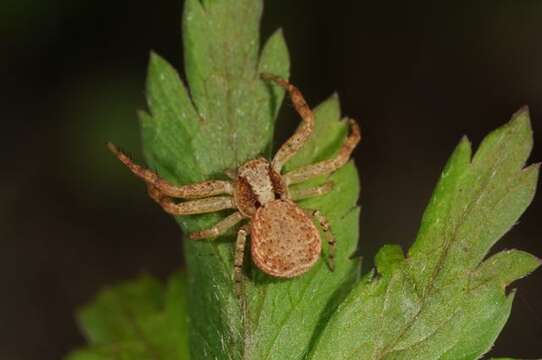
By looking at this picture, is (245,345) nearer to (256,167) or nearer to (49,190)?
(256,167)

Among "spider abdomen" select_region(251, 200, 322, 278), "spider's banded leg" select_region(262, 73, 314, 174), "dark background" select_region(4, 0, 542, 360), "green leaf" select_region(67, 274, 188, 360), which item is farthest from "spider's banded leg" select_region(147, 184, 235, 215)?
"dark background" select_region(4, 0, 542, 360)

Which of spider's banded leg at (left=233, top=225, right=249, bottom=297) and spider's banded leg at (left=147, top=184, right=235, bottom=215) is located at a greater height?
spider's banded leg at (left=147, top=184, right=235, bottom=215)

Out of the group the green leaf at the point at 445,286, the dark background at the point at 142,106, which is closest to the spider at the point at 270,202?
the green leaf at the point at 445,286

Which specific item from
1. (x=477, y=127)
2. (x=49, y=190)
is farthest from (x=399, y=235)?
(x=49, y=190)

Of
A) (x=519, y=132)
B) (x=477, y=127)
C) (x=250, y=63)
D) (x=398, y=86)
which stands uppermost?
(x=250, y=63)

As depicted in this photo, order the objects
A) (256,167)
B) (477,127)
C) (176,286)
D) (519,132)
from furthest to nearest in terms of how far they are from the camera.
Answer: (477,127) → (176,286) → (256,167) → (519,132)

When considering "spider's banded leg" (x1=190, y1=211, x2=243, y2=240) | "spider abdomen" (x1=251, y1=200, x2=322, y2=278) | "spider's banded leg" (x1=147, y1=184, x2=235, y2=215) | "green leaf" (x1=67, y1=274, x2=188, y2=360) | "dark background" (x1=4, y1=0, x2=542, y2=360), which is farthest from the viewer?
"dark background" (x1=4, y1=0, x2=542, y2=360)

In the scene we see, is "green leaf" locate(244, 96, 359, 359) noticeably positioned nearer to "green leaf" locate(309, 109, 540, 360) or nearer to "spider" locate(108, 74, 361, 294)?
"spider" locate(108, 74, 361, 294)
